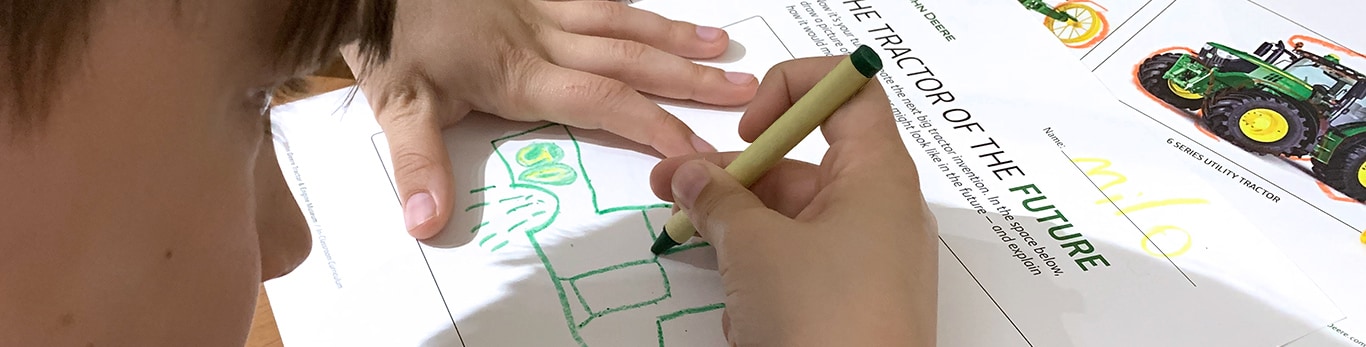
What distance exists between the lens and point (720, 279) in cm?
45

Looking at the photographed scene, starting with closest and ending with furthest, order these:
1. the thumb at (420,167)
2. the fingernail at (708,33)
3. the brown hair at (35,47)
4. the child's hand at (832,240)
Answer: the brown hair at (35,47)
the child's hand at (832,240)
the thumb at (420,167)
the fingernail at (708,33)

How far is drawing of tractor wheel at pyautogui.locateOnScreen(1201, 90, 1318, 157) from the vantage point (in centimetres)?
53

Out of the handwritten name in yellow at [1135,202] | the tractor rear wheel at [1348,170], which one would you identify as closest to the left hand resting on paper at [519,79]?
the handwritten name in yellow at [1135,202]

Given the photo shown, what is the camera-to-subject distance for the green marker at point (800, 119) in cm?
40

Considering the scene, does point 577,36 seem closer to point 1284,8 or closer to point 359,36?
point 359,36

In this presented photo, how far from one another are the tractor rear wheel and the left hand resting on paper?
1.05 feet

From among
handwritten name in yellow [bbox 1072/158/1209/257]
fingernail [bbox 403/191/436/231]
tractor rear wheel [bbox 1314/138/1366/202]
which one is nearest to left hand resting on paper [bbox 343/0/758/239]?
fingernail [bbox 403/191/436/231]

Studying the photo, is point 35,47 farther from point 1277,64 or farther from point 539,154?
point 1277,64

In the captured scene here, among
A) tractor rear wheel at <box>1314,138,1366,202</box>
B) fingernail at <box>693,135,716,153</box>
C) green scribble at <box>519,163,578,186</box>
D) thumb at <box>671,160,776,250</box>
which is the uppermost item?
green scribble at <box>519,163,578,186</box>

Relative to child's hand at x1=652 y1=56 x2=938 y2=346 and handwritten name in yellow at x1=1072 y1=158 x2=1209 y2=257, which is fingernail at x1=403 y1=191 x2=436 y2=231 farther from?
handwritten name in yellow at x1=1072 y1=158 x2=1209 y2=257

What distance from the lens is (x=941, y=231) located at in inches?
18.3

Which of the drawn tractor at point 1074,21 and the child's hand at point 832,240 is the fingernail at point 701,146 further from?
the drawn tractor at point 1074,21

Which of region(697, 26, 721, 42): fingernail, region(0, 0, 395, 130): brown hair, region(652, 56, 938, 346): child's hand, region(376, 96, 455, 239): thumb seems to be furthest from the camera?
region(697, 26, 721, 42): fingernail

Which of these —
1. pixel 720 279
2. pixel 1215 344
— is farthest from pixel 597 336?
pixel 1215 344
